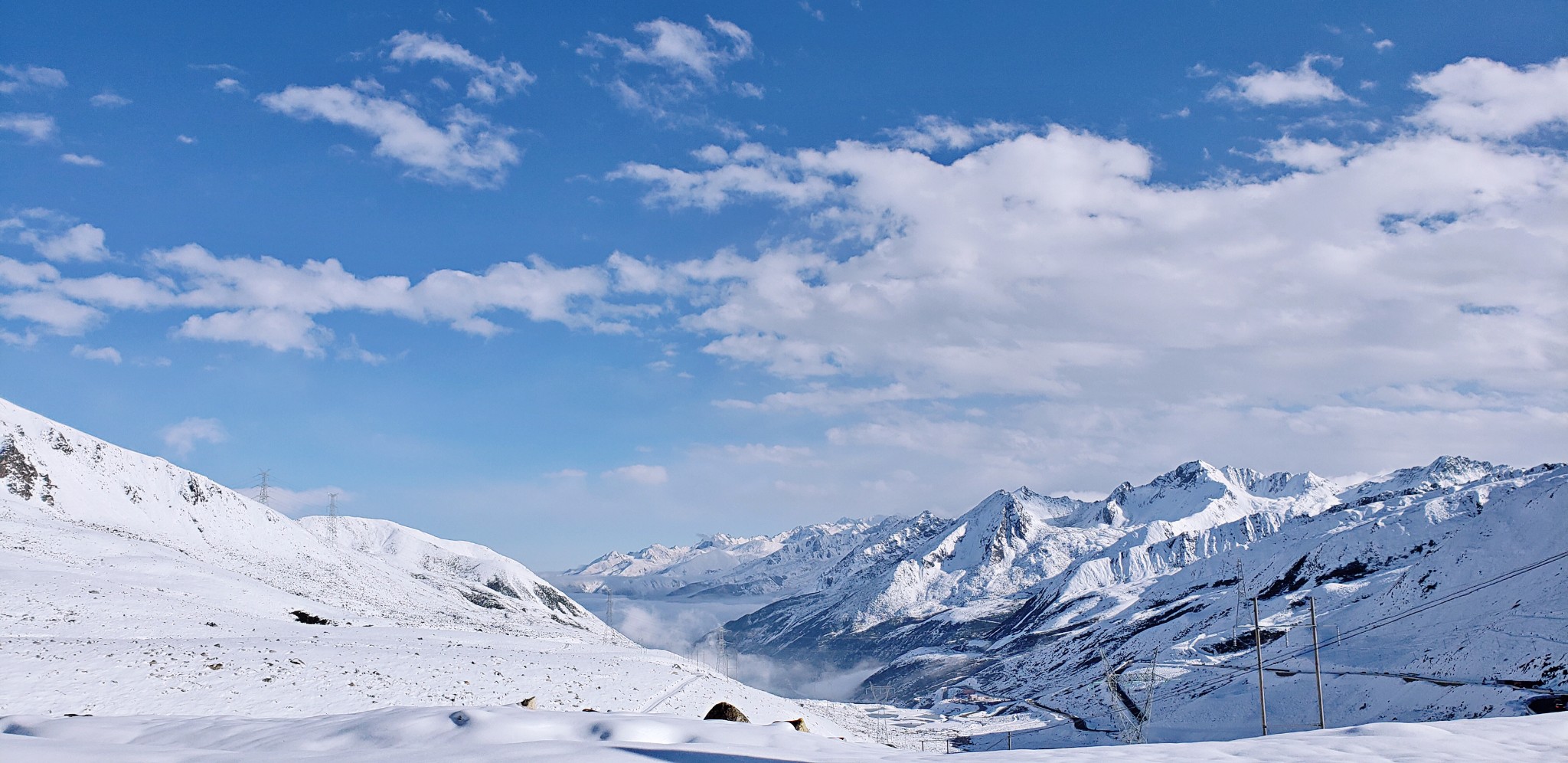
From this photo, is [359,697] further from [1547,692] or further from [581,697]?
[1547,692]

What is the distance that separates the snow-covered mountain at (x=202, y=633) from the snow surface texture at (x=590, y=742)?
66.3ft

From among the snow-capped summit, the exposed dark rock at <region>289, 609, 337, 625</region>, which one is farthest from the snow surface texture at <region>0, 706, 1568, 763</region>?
the snow-capped summit

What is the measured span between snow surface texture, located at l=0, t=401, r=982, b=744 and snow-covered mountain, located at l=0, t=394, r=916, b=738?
0.18 metres

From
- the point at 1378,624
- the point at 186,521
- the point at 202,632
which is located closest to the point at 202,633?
the point at 202,632

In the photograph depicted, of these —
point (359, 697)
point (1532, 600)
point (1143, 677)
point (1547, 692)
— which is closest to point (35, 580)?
point (359, 697)

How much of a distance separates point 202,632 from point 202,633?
0.35 meters

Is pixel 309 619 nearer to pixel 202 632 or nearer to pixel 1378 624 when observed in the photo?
pixel 202 632

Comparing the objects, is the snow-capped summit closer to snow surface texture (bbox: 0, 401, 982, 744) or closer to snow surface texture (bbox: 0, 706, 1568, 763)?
snow surface texture (bbox: 0, 401, 982, 744)

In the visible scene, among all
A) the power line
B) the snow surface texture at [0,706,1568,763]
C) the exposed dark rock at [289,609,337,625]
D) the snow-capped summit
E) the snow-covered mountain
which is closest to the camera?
the snow surface texture at [0,706,1568,763]

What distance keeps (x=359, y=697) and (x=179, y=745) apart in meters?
25.5

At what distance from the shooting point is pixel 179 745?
1455 cm

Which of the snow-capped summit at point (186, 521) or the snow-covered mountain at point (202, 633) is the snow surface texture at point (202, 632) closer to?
the snow-covered mountain at point (202, 633)

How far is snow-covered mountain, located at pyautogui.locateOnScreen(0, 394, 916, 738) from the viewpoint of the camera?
34.1 metres

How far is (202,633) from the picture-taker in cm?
5450
